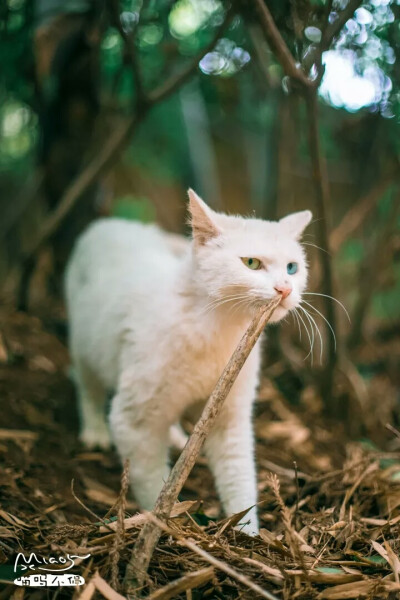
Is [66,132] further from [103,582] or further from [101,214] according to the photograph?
[103,582]

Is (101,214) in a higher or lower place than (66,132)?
lower

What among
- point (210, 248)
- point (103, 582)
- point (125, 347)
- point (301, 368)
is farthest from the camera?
point (301, 368)

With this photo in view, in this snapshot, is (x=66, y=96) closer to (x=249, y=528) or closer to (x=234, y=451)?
(x=234, y=451)

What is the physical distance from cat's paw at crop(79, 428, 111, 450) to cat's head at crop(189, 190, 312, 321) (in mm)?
1572

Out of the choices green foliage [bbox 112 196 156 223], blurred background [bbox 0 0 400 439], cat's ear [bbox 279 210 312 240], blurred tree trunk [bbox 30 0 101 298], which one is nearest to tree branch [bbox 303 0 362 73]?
blurred background [bbox 0 0 400 439]

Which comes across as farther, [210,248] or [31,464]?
[31,464]

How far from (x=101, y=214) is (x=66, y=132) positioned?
0.79m

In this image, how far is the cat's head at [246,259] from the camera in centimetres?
236

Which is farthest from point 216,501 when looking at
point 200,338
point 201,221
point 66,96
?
point 66,96

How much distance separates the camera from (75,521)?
Answer: 2.62 metres

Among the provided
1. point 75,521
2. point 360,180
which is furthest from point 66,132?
point 75,521

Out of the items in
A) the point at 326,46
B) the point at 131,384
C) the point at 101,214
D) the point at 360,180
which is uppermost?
the point at 326,46

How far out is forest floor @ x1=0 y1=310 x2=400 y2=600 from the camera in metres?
1.89

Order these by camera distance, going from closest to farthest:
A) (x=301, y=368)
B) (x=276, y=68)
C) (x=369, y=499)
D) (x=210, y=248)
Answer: (x=210, y=248)
(x=369, y=499)
(x=276, y=68)
(x=301, y=368)
